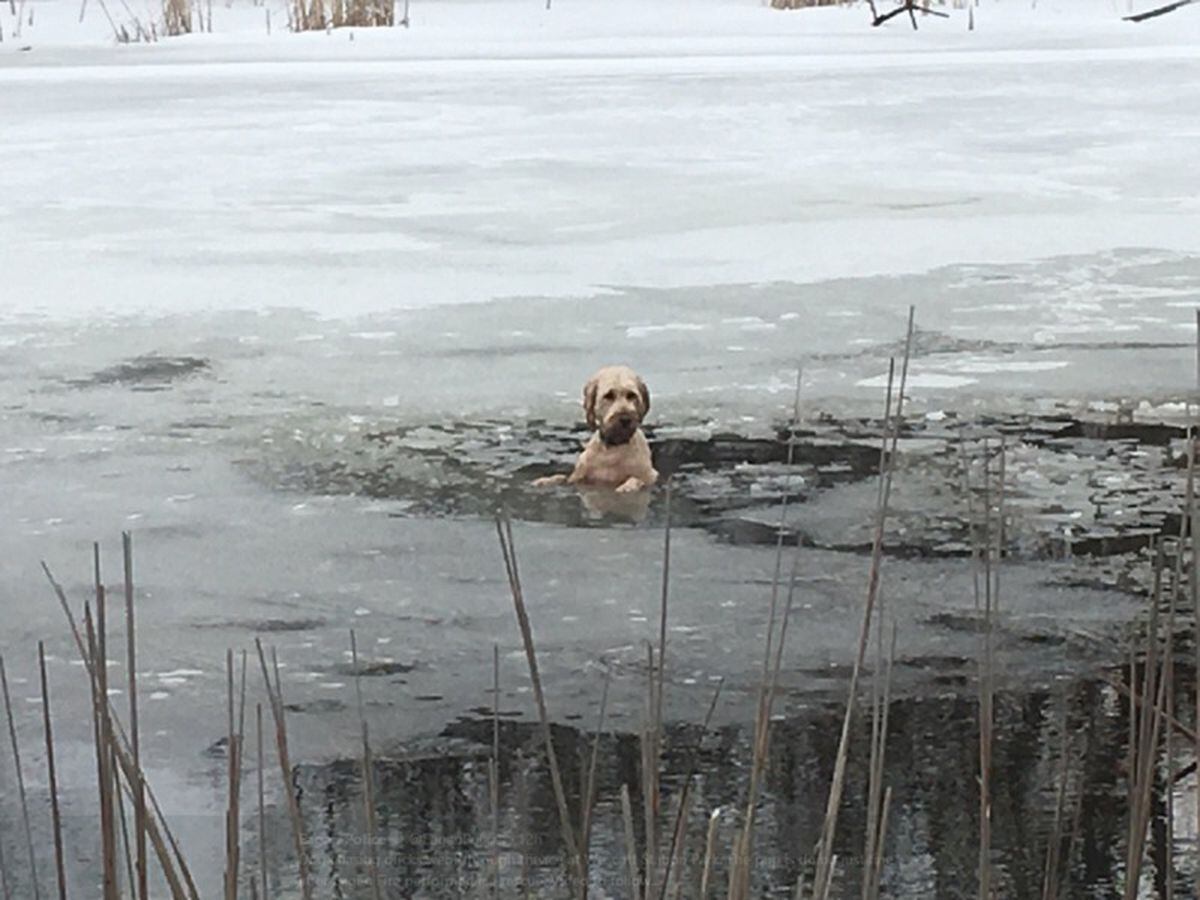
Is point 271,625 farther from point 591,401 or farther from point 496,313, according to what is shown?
point 496,313

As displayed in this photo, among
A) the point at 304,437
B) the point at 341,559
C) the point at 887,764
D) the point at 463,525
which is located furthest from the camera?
the point at 304,437

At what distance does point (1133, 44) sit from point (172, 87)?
4841 mm

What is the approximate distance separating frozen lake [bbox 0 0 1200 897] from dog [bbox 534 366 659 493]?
0.19m

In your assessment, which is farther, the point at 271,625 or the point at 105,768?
the point at 271,625

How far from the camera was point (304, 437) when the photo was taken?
3887 mm

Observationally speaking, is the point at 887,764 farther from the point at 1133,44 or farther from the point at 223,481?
the point at 1133,44

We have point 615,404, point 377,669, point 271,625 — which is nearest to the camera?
point 377,669

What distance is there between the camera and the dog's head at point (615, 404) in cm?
353

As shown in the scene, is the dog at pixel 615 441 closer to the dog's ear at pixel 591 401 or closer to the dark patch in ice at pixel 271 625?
the dog's ear at pixel 591 401

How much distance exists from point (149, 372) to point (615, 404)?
127cm

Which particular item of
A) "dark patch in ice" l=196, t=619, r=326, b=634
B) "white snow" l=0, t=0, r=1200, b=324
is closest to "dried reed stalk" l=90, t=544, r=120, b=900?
"dark patch in ice" l=196, t=619, r=326, b=634

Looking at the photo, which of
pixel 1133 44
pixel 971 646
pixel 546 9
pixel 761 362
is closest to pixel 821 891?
pixel 971 646

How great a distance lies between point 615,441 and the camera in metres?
3.56

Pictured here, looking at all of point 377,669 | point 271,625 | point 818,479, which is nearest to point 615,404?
point 818,479
